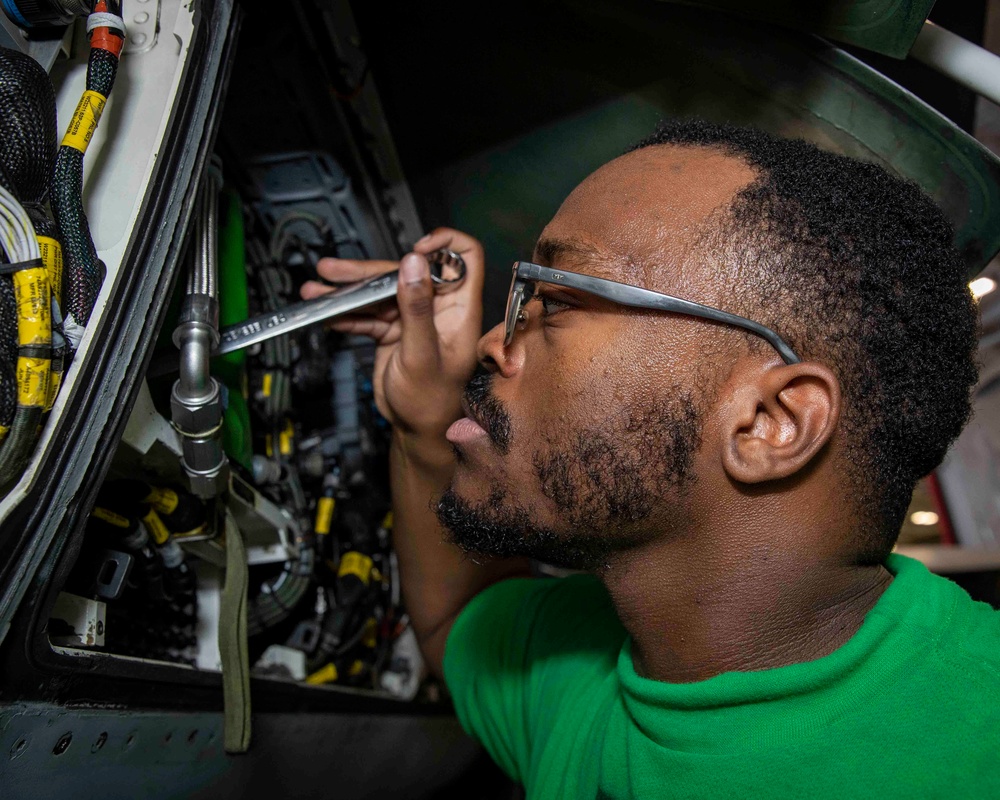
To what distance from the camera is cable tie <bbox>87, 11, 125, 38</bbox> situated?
877 millimetres

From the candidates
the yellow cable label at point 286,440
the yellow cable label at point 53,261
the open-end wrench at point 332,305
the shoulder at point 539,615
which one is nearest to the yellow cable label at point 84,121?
the yellow cable label at point 53,261

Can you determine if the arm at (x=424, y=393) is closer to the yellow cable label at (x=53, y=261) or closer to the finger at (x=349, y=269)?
the finger at (x=349, y=269)

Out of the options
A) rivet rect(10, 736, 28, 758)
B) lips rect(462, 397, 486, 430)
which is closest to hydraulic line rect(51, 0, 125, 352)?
rivet rect(10, 736, 28, 758)

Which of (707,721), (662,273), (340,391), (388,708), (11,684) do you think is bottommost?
(388,708)

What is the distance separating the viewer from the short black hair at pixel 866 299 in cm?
93

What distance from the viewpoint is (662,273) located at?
97 cm

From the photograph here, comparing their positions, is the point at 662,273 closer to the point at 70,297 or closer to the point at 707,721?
the point at 707,721

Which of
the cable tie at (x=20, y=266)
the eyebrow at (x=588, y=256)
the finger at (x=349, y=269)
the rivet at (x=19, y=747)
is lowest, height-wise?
the rivet at (x=19, y=747)

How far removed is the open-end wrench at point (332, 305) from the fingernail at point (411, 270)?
0.14 ft

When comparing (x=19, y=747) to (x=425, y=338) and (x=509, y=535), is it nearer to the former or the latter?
(x=509, y=535)

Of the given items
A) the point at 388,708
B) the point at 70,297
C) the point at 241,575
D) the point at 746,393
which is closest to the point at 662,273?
the point at 746,393

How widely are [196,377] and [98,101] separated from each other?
366 millimetres

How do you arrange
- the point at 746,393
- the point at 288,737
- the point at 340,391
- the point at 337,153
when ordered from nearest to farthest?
the point at 746,393
the point at 288,737
the point at 337,153
the point at 340,391

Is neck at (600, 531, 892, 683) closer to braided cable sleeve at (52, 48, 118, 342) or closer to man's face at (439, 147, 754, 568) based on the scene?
man's face at (439, 147, 754, 568)
